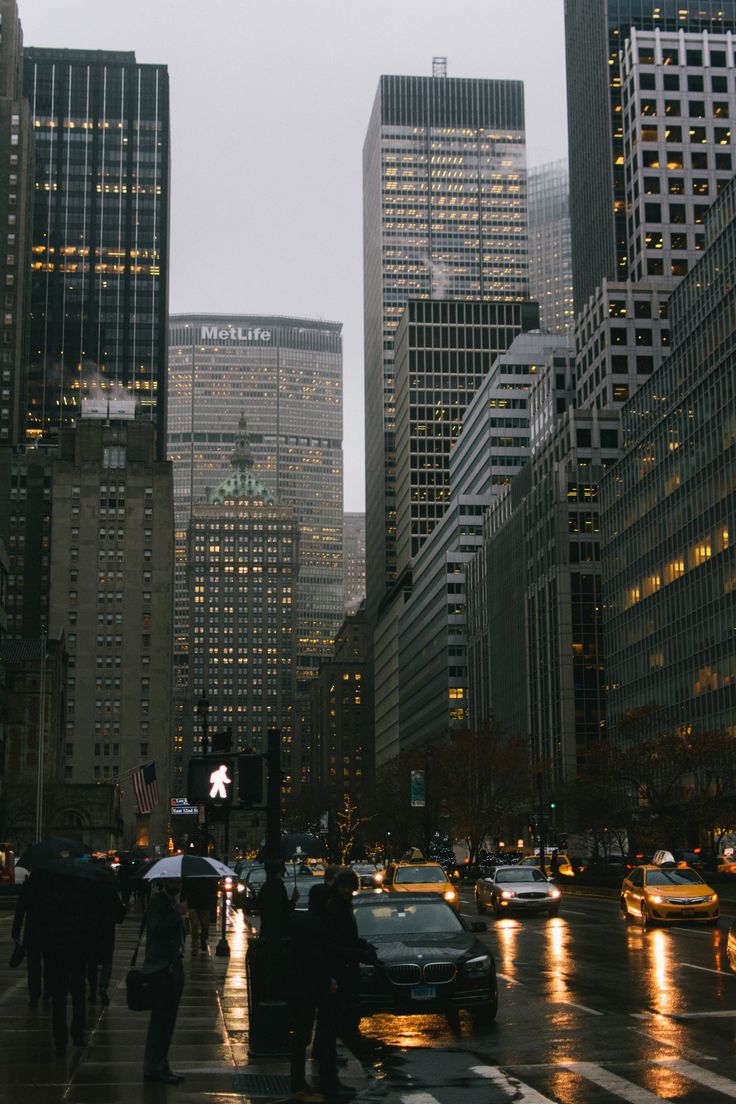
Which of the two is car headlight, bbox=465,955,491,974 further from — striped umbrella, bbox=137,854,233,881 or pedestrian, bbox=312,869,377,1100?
pedestrian, bbox=312,869,377,1100

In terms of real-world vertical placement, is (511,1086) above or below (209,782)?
below

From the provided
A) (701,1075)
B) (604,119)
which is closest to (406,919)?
(701,1075)

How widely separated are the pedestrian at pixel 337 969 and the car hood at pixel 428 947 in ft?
13.7

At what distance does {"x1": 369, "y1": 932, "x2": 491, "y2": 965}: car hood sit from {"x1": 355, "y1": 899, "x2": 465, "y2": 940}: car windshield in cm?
23

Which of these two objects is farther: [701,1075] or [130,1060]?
[130,1060]

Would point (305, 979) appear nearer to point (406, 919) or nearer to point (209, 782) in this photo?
point (209, 782)

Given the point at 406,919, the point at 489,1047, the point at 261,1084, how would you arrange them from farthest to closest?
the point at 406,919
the point at 489,1047
the point at 261,1084

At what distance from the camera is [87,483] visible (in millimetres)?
166375

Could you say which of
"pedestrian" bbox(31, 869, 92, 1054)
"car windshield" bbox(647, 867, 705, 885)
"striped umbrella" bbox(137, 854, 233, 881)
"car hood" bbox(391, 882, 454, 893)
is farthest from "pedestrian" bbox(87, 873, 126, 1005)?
"car windshield" bbox(647, 867, 705, 885)

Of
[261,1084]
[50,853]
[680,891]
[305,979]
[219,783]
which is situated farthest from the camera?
[680,891]

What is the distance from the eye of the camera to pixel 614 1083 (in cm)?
1285

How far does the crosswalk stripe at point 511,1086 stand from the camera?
12.1 m

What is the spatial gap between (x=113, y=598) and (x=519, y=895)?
12664 cm

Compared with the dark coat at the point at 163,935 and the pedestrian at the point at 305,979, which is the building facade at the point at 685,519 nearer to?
the dark coat at the point at 163,935
